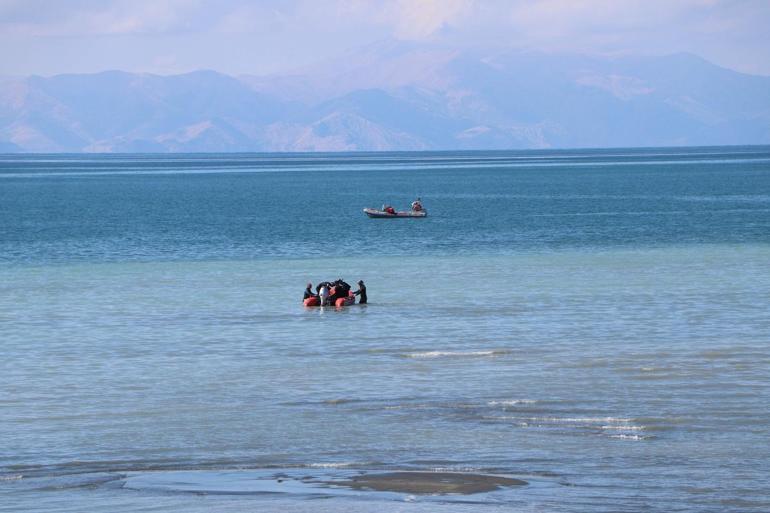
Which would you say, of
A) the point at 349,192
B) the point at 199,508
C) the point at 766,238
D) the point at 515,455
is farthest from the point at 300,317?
the point at 349,192

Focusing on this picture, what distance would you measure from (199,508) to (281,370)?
14.3 metres

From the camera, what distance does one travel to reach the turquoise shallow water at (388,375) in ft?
78.3

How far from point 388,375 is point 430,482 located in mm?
11174

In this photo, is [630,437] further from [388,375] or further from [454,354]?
[454,354]

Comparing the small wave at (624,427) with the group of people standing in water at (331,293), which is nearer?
the small wave at (624,427)

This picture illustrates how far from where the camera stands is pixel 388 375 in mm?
34750

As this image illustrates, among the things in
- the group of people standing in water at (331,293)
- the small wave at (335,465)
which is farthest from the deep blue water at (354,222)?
the small wave at (335,465)

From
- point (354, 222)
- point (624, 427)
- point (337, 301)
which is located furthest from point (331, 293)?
point (354, 222)

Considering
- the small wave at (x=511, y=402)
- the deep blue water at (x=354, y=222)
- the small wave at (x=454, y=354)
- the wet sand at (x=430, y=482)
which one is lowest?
the wet sand at (x=430, y=482)

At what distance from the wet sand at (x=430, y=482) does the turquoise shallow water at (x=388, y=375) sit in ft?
1.74

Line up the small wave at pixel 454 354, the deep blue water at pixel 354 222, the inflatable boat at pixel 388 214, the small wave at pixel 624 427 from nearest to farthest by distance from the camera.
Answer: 1. the small wave at pixel 624 427
2. the small wave at pixel 454 354
3. the deep blue water at pixel 354 222
4. the inflatable boat at pixel 388 214

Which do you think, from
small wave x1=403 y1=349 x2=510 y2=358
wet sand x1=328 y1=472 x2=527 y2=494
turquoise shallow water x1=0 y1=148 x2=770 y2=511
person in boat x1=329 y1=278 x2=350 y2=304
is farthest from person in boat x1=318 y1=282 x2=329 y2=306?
wet sand x1=328 y1=472 x2=527 y2=494

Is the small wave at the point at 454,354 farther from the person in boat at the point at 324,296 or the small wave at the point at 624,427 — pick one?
the person in boat at the point at 324,296

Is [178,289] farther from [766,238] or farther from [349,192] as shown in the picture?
[349,192]
